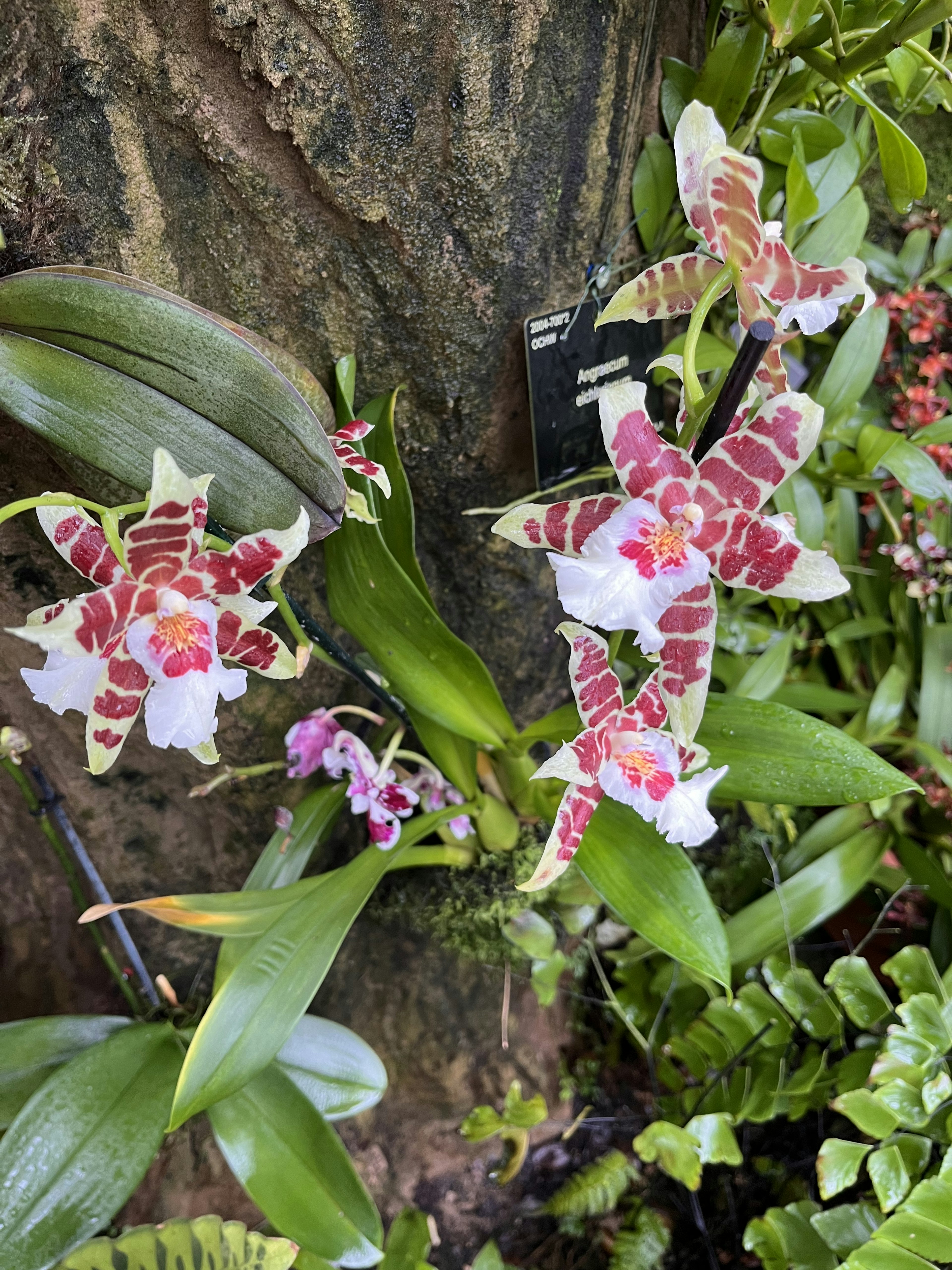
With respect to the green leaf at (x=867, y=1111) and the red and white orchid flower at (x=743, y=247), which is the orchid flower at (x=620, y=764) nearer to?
the red and white orchid flower at (x=743, y=247)

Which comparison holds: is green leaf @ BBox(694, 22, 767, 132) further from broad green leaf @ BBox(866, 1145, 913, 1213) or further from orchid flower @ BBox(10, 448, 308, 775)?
broad green leaf @ BBox(866, 1145, 913, 1213)

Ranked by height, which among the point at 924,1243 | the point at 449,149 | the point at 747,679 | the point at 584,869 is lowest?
the point at 924,1243

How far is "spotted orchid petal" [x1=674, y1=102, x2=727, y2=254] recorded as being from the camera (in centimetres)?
64

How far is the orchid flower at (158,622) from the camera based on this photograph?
608mm

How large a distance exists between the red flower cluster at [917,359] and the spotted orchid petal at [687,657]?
0.98 m

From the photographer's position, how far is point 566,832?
0.80 metres

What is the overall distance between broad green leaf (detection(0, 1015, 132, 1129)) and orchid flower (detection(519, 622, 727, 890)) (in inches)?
29.4

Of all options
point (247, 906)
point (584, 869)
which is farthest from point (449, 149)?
point (247, 906)

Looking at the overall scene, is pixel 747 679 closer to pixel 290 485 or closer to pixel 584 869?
pixel 584 869

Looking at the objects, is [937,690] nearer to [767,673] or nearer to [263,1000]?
[767,673]

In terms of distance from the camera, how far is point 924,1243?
35.8 inches

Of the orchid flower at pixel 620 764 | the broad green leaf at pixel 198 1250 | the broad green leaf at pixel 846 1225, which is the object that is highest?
the orchid flower at pixel 620 764

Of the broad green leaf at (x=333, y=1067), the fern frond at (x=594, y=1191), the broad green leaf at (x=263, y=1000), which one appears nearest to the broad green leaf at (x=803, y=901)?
the fern frond at (x=594, y=1191)

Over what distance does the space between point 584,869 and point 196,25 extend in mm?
990
